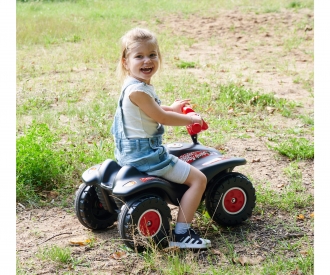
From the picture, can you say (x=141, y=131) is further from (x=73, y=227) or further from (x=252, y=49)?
(x=252, y=49)

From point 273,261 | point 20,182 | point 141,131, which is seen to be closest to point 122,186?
point 141,131

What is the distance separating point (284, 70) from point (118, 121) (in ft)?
19.8

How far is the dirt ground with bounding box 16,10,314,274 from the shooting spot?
151 inches

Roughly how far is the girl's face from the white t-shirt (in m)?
0.08

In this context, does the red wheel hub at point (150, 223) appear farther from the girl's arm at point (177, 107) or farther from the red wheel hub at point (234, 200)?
the girl's arm at point (177, 107)

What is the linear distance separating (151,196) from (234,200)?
0.72 m

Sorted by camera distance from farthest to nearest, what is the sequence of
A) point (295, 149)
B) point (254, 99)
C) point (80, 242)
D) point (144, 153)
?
1. point (254, 99)
2. point (295, 149)
3. point (80, 242)
4. point (144, 153)

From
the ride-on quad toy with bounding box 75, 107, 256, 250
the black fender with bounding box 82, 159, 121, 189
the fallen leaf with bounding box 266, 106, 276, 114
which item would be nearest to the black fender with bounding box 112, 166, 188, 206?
the ride-on quad toy with bounding box 75, 107, 256, 250

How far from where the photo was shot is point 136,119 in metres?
3.79

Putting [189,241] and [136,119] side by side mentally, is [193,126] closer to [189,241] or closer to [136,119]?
[136,119]

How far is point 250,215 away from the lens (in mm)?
4160

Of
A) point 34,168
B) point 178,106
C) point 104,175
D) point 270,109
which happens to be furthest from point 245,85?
point 104,175

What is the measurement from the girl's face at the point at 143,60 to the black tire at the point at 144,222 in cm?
83

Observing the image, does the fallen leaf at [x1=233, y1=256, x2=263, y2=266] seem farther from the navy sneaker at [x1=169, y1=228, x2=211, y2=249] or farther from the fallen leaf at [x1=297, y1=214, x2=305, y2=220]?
the fallen leaf at [x1=297, y1=214, x2=305, y2=220]
